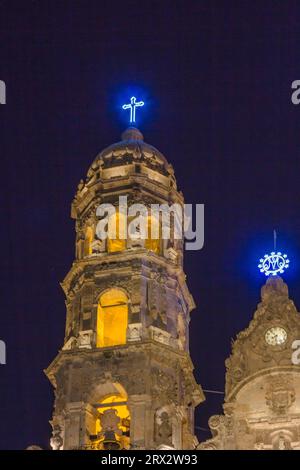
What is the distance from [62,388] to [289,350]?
7.12 metres

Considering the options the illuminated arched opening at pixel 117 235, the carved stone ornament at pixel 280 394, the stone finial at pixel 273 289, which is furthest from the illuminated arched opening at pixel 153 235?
the carved stone ornament at pixel 280 394

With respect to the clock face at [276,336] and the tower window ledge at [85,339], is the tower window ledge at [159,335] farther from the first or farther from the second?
the clock face at [276,336]

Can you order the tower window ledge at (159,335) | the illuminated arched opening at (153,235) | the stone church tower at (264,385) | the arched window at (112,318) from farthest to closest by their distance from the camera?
the illuminated arched opening at (153,235) < the arched window at (112,318) < the tower window ledge at (159,335) < the stone church tower at (264,385)

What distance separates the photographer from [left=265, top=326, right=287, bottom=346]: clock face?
43.9 meters

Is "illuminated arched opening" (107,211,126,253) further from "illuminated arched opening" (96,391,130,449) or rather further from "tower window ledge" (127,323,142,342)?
"illuminated arched opening" (96,391,130,449)

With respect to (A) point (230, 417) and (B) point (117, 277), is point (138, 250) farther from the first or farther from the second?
(A) point (230, 417)

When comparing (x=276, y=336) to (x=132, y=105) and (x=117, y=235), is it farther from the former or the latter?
(x=132, y=105)

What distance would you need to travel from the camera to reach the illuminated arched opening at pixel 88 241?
1896 inches

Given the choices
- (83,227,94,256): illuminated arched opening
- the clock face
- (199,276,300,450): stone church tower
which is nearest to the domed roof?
(83,227,94,256): illuminated arched opening

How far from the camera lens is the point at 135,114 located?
52438mm

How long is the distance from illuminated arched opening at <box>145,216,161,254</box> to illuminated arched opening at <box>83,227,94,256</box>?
1880mm

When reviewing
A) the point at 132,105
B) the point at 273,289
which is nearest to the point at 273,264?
the point at 273,289

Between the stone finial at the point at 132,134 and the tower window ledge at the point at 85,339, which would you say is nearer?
the tower window ledge at the point at 85,339

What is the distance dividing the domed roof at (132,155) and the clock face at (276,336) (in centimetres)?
854
